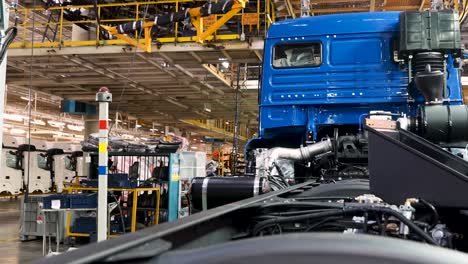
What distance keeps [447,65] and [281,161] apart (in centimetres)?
205

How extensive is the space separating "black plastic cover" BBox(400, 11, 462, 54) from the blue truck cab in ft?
0.03

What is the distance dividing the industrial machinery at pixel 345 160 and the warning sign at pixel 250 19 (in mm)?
4031

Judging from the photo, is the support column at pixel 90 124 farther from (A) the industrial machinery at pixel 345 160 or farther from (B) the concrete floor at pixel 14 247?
(A) the industrial machinery at pixel 345 160

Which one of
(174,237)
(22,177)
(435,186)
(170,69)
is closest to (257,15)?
(170,69)

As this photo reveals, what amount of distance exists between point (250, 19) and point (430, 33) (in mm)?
5144

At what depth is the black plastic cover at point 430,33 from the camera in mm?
4758

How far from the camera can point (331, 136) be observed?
543 centimetres

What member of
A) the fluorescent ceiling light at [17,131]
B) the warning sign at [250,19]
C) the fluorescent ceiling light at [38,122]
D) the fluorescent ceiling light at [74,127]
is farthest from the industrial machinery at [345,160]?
the fluorescent ceiling light at [17,131]

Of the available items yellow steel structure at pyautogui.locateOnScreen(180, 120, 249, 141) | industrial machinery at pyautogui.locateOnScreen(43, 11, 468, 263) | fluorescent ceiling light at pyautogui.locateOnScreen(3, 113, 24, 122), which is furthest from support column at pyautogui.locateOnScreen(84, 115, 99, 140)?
industrial machinery at pyautogui.locateOnScreen(43, 11, 468, 263)

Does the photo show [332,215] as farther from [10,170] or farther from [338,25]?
[10,170]

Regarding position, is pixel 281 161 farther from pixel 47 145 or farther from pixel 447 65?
pixel 47 145

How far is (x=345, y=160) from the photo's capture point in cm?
493

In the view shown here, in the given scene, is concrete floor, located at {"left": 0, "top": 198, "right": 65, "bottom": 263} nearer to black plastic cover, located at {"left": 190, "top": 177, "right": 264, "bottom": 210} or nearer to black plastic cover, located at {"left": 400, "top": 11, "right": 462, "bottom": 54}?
black plastic cover, located at {"left": 190, "top": 177, "right": 264, "bottom": 210}

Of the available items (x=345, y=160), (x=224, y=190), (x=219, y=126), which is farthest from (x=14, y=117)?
(x=224, y=190)
